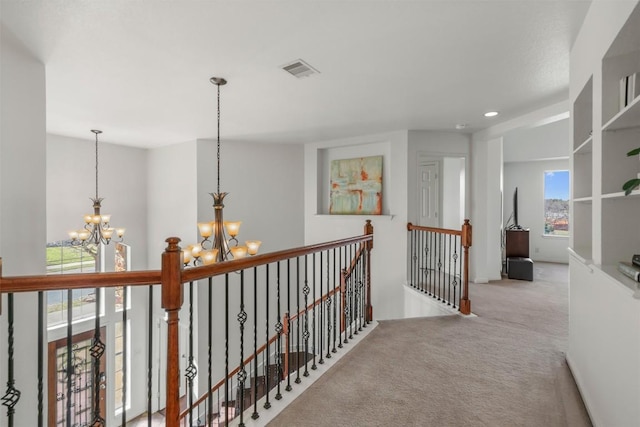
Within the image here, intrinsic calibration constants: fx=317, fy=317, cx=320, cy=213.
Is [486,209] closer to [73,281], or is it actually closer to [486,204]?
[486,204]

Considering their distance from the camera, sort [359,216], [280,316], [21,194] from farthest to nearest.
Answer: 1. [359,216]
2. [280,316]
3. [21,194]

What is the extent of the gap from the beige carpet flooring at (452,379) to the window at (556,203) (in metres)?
A: 4.94

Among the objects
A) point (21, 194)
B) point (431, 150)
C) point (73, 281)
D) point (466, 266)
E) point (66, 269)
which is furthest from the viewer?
point (66, 269)

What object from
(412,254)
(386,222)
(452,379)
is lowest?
(452,379)

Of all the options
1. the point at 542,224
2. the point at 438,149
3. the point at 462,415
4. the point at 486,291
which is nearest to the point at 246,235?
the point at 438,149

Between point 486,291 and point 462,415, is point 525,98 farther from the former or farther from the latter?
point 462,415

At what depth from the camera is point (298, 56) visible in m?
2.59

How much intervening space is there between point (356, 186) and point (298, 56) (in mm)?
3509

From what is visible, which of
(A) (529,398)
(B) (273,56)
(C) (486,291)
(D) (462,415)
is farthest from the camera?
(C) (486,291)

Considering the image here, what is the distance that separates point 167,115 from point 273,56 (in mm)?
2360

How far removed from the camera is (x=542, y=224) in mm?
7855

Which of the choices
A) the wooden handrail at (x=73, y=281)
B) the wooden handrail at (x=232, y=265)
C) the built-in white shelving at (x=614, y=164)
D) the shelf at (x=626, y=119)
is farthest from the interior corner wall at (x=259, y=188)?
the shelf at (x=626, y=119)

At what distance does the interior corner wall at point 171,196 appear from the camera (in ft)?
19.2

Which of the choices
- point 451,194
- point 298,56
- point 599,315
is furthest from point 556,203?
point 298,56
